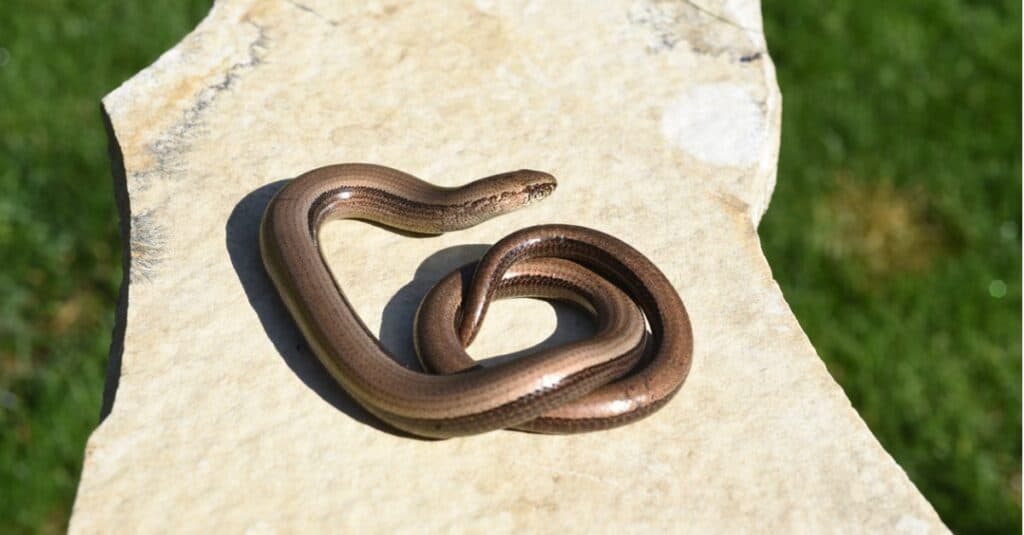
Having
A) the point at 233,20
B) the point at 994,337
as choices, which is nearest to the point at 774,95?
the point at 994,337

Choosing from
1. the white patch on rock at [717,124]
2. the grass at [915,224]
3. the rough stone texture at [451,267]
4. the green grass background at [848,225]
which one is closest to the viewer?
the rough stone texture at [451,267]

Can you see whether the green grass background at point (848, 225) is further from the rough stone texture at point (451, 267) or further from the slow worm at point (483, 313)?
the slow worm at point (483, 313)

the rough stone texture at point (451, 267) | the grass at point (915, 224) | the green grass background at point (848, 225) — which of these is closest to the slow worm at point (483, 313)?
the rough stone texture at point (451, 267)

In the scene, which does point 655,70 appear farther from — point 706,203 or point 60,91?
point 60,91

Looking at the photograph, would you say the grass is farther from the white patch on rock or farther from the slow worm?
the slow worm

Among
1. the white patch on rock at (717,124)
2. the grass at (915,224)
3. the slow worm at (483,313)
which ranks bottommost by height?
the grass at (915,224)
